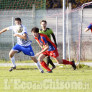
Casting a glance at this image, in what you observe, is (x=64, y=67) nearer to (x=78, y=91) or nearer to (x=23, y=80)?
(x=23, y=80)

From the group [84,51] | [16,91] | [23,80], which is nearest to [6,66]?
[84,51]

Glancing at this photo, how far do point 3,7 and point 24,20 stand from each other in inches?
49.8

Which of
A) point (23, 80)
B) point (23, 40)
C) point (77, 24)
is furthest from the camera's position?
point (77, 24)

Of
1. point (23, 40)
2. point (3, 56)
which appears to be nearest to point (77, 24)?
point (3, 56)

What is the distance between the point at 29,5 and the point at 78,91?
10.9 m

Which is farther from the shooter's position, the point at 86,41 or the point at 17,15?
the point at 86,41

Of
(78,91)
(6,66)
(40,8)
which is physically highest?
(40,8)

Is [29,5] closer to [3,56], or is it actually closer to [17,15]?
[17,15]

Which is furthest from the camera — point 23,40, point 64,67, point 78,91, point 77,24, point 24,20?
point 77,24

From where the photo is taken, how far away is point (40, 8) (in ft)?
61.1

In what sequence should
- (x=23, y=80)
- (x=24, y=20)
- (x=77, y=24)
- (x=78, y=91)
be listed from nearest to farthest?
1. (x=78, y=91)
2. (x=23, y=80)
3. (x=24, y=20)
4. (x=77, y=24)

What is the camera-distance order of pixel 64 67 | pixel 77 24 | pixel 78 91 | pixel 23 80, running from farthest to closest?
pixel 77 24
pixel 64 67
pixel 23 80
pixel 78 91

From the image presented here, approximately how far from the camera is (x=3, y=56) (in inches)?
731

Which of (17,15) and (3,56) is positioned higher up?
(17,15)
